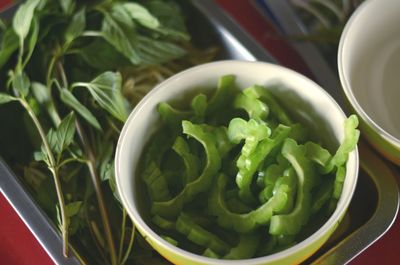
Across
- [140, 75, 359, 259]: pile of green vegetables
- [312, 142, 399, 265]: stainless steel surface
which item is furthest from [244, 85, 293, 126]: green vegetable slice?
[312, 142, 399, 265]: stainless steel surface

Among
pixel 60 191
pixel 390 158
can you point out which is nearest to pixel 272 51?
pixel 390 158

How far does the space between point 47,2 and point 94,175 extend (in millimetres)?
211

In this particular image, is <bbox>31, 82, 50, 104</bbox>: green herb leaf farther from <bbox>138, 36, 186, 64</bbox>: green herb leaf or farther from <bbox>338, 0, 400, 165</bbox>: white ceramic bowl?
<bbox>338, 0, 400, 165</bbox>: white ceramic bowl

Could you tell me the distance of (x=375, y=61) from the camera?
0.72m

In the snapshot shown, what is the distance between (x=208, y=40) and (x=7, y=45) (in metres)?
0.24

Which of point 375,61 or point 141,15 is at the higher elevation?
point 141,15

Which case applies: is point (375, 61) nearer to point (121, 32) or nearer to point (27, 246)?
point (121, 32)

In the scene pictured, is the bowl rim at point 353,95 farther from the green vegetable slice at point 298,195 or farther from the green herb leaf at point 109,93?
the green herb leaf at point 109,93

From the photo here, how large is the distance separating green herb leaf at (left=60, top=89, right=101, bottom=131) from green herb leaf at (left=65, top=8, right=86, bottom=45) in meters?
0.06

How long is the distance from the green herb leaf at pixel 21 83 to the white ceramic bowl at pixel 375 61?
0.33 m

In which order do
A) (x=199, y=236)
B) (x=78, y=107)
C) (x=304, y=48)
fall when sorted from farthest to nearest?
(x=304, y=48), (x=78, y=107), (x=199, y=236)

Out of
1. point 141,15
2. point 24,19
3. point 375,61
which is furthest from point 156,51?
point 375,61

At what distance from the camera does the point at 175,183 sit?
0.60 m

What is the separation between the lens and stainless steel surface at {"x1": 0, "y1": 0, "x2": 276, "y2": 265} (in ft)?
1.95
